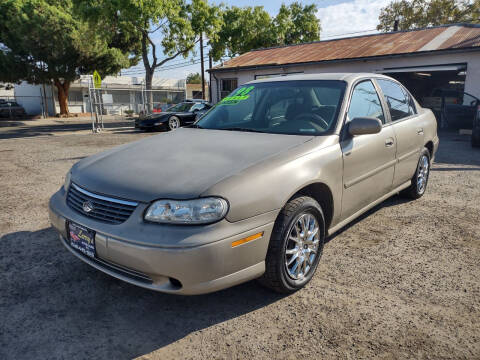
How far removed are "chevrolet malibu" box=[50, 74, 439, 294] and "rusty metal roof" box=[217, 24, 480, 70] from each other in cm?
1367

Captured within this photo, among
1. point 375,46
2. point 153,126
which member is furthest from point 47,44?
point 375,46

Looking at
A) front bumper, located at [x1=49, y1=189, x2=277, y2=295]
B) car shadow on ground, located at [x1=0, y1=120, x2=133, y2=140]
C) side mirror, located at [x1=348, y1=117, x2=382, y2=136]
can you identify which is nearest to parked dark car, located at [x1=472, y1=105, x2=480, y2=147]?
side mirror, located at [x1=348, y1=117, x2=382, y2=136]

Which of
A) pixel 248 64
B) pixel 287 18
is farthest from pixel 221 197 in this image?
pixel 287 18

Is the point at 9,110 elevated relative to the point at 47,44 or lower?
lower

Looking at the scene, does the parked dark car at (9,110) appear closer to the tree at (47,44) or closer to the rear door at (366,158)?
the tree at (47,44)

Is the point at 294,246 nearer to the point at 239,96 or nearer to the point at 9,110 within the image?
the point at 239,96

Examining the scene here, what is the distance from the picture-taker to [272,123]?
11.1 feet

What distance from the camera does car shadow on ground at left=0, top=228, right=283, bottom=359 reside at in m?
2.21

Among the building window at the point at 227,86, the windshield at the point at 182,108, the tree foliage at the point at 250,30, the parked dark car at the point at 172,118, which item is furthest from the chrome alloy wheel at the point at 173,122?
the tree foliage at the point at 250,30

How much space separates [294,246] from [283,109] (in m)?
1.42

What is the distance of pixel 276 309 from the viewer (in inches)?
101

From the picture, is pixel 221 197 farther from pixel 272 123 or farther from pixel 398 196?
pixel 398 196

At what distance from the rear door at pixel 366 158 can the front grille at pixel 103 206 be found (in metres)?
1.80

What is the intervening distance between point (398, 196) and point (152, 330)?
402 cm
